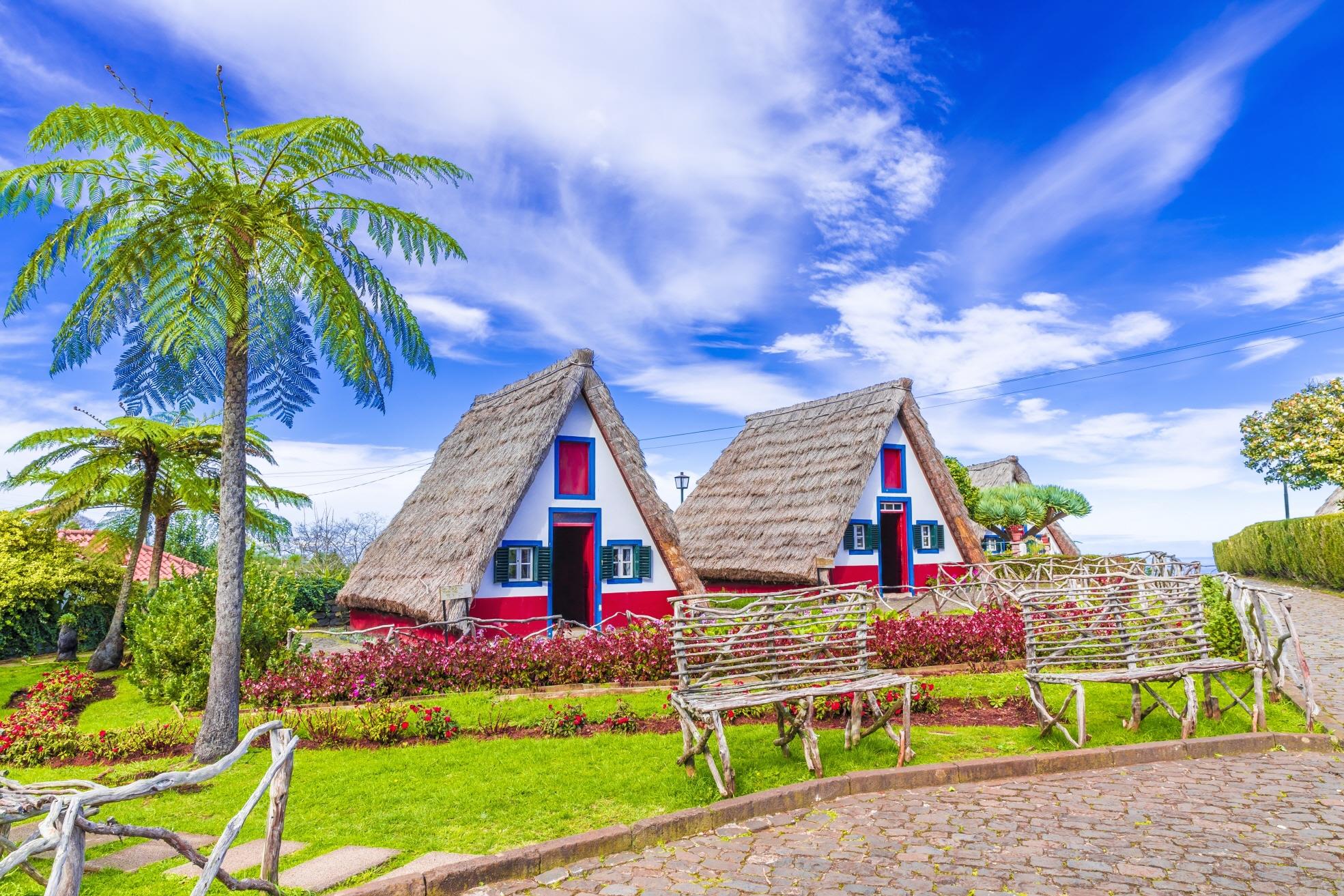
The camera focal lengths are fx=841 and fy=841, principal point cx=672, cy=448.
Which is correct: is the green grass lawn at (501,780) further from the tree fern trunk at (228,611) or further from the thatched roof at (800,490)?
the thatched roof at (800,490)

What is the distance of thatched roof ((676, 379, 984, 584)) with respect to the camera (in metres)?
18.7

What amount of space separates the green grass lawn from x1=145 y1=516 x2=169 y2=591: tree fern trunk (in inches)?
349

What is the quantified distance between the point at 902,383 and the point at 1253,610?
42.8 ft

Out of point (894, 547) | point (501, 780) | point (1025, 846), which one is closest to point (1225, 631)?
point (1025, 846)

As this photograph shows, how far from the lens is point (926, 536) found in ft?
69.5

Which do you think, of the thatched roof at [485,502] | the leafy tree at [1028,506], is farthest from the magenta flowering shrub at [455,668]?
the leafy tree at [1028,506]

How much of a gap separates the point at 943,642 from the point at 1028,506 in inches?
713

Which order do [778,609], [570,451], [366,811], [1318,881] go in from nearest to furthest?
[1318,881], [366,811], [778,609], [570,451]

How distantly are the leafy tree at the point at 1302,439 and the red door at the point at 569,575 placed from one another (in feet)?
95.9

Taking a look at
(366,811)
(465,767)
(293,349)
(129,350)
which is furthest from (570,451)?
(366,811)

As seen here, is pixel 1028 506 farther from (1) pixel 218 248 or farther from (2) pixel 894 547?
(1) pixel 218 248

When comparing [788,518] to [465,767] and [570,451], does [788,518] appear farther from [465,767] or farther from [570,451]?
[465,767]

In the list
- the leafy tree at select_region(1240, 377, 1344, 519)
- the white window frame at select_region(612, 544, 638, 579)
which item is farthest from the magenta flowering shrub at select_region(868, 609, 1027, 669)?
the leafy tree at select_region(1240, 377, 1344, 519)

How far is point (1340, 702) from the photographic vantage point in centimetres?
863
